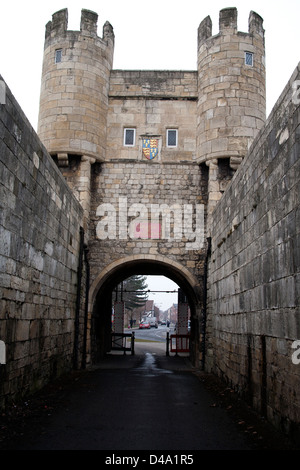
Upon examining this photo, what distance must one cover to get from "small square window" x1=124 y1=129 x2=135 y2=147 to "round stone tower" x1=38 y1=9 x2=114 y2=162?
2.13ft

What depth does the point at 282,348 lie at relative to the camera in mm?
4969

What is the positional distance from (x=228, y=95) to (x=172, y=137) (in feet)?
6.47

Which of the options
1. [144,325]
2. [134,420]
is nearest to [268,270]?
[134,420]

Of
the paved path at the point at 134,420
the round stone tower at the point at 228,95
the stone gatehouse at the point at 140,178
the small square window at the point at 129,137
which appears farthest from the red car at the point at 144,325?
the paved path at the point at 134,420

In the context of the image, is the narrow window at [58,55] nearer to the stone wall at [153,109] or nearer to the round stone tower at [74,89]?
the round stone tower at [74,89]

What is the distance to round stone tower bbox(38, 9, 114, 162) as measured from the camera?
1285 cm

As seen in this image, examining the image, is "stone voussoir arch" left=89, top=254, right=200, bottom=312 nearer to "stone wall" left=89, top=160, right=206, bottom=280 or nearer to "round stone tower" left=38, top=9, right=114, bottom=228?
"stone wall" left=89, top=160, right=206, bottom=280

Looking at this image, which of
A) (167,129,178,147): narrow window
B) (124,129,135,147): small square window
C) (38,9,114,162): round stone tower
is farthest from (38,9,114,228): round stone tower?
(167,129,178,147): narrow window

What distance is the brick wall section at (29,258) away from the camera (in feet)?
19.5

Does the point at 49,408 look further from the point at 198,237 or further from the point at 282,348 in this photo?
the point at 198,237

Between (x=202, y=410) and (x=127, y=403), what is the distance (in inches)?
46.3

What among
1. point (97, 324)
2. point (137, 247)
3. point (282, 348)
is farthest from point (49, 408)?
point (97, 324)

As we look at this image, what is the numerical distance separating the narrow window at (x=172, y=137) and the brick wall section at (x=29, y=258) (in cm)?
454

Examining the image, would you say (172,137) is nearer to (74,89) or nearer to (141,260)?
(74,89)
